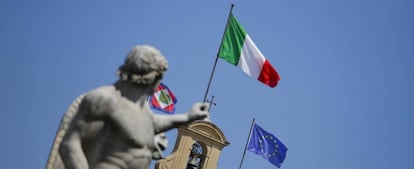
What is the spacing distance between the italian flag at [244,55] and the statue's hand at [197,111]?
17.7 meters

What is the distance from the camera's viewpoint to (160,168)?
27375 millimetres

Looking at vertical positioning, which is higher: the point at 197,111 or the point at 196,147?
the point at 196,147

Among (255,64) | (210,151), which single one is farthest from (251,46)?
(210,151)

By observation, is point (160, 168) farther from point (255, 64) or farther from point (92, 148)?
point (92, 148)

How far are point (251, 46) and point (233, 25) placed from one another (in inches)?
57.1

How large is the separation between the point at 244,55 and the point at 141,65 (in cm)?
1898

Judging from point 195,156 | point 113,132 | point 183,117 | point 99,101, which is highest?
point 195,156

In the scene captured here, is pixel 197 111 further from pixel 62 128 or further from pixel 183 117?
pixel 62 128

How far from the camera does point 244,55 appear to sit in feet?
80.1

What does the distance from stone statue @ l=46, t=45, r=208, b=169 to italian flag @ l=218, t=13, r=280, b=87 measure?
18.2 meters

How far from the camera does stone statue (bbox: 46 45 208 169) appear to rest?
5.39 m

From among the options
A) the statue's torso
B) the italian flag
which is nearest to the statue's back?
the statue's torso

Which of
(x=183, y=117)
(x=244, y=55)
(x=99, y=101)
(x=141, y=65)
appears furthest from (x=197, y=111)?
(x=244, y=55)

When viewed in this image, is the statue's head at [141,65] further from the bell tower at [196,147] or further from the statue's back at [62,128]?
the bell tower at [196,147]
